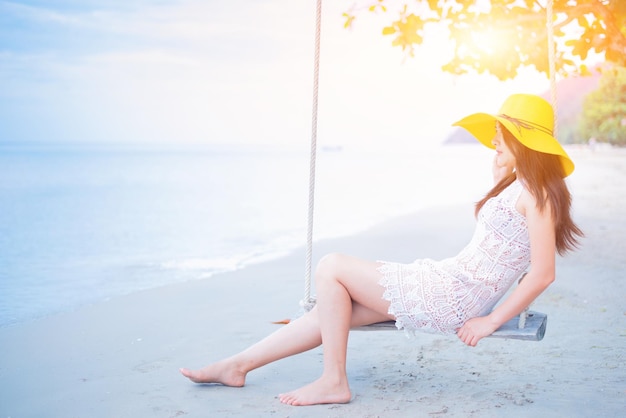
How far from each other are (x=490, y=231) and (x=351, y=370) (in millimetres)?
899

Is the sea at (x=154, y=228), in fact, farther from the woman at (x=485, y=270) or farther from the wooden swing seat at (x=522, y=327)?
the wooden swing seat at (x=522, y=327)

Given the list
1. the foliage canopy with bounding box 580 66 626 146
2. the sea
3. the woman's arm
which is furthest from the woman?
the foliage canopy with bounding box 580 66 626 146

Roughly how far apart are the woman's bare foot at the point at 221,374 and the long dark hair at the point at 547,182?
3.96 ft

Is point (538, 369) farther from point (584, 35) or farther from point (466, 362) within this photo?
point (584, 35)

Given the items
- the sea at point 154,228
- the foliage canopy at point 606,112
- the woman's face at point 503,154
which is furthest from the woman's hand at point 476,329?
the foliage canopy at point 606,112

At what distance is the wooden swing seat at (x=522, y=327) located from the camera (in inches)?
85.7

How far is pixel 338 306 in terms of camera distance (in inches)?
92.7

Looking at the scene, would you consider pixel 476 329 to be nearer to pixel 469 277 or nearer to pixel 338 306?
pixel 469 277

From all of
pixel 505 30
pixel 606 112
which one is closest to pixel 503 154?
pixel 505 30

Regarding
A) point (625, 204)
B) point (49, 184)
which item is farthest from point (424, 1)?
point (49, 184)

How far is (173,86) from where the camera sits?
1339 inches

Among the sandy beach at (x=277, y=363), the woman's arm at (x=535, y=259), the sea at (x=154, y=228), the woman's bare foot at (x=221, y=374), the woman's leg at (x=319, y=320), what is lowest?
the sea at (x=154, y=228)

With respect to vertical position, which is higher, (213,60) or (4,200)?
(213,60)

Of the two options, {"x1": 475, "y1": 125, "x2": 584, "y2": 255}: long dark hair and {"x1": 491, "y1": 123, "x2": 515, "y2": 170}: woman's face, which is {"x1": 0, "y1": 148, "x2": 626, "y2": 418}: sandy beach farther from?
{"x1": 491, "y1": 123, "x2": 515, "y2": 170}: woman's face
